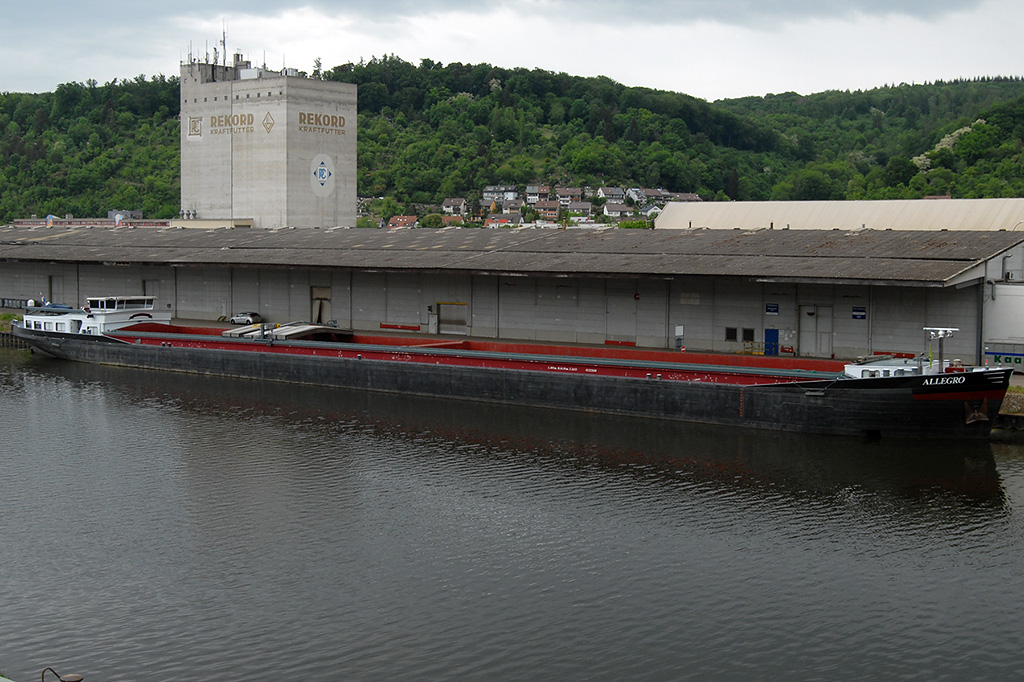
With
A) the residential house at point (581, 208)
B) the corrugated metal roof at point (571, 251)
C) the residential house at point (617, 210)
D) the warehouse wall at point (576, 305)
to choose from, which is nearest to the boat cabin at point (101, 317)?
the corrugated metal roof at point (571, 251)

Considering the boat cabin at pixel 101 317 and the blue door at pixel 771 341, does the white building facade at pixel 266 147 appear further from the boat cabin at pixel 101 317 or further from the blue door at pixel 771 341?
the blue door at pixel 771 341

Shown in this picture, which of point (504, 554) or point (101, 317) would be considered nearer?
point (504, 554)

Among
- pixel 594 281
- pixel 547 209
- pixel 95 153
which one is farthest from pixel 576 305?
pixel 547 209

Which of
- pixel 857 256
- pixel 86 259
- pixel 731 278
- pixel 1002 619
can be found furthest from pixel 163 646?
pixel 86 259

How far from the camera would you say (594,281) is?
4884 centimetres

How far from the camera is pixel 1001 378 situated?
3219 centimetres

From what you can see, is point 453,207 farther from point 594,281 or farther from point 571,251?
point 594,281

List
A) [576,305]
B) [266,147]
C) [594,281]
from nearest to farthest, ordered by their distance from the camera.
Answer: [594,281] < [576,305] < [266,147]

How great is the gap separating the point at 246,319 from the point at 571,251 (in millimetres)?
18959

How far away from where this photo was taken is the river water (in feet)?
60.0

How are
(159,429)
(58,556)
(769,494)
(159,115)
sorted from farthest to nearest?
(159,115), (159,429), (769,494), (58,556)

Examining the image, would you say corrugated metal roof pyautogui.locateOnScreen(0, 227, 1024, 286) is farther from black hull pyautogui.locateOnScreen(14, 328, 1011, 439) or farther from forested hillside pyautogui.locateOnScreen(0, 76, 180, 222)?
forested hillside pyautogui.locateOnScreen(0, 76, 180, 222)

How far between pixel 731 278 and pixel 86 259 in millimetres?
39681

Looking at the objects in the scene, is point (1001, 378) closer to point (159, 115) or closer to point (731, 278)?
point (731, 278)
